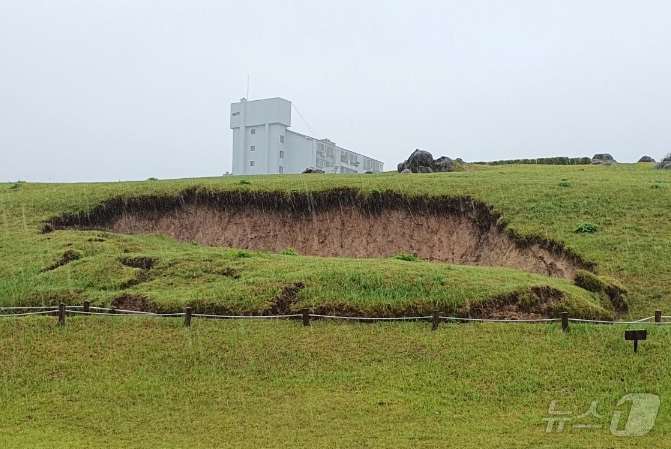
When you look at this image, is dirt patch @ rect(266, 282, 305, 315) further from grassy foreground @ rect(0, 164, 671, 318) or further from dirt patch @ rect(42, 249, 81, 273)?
dirt patch @ rect(42, 249, 81, 273)

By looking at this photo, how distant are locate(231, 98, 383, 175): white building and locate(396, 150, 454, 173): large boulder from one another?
2082 cm

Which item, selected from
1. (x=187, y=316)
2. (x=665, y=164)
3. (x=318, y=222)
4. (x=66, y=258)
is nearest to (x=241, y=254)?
(x=187, y=316)

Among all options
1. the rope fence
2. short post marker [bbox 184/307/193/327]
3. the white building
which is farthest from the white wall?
short post marker [bbox 184/307/193/327]

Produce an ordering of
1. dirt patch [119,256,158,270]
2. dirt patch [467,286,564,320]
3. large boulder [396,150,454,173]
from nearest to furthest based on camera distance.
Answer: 1. dirt patch [467,286,564,320]
2. dirt patch [119,256,158,270]
3. large boulder [396,150,454,173]

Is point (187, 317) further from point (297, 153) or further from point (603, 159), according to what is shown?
point (297, 153)

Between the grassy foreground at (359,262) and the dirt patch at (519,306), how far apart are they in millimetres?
230

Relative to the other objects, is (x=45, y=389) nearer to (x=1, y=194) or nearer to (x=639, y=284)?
(x=639, y=284)

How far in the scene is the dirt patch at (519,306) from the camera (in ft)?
57.1

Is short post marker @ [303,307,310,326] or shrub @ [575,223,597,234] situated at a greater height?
shrub @ [575,223,597,234]

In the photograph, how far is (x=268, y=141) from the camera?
68.9 metres

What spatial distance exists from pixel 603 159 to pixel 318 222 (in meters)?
33.9

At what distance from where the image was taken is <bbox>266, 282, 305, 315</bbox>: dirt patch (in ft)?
59.1

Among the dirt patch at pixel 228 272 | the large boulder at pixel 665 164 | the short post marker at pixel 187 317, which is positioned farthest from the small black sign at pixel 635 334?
the large boulder at pixel 665 164

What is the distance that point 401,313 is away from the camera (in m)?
17.5
